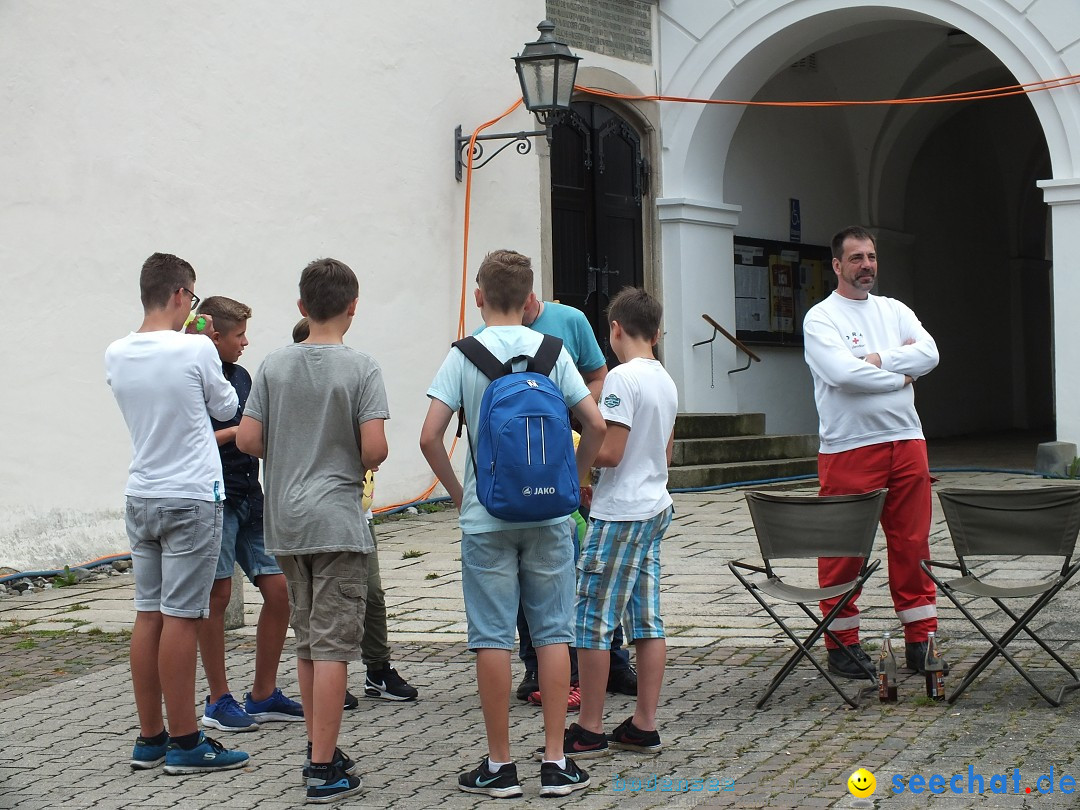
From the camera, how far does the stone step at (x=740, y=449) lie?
12.9m

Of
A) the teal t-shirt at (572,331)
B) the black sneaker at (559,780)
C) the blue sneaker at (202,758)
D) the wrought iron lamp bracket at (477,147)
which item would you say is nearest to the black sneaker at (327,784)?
the blue sneaker at (202,758)

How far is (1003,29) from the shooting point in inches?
491

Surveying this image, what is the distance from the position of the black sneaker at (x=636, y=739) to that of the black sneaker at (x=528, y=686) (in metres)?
0.80

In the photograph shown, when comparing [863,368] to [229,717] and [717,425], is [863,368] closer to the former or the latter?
[229,717]

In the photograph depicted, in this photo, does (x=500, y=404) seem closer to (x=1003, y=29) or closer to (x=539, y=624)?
(x=539, y=624)

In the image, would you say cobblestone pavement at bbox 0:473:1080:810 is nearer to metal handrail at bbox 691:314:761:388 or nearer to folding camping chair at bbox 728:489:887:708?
folding camping chair at bbox 728:489:887:708

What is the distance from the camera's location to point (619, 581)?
15.4 feet

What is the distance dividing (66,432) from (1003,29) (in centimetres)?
837

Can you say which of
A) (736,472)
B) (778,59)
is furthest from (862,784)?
(778,59)

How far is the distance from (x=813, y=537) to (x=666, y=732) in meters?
1.01

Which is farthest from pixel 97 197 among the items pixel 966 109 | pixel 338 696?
pixel 966 109

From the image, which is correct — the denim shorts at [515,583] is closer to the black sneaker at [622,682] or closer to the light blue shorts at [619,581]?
the light blue shorts at [619,581]

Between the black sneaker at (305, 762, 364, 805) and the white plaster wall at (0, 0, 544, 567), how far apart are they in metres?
5.29

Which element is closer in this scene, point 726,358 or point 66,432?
point 66,432
